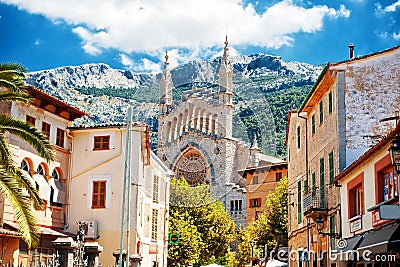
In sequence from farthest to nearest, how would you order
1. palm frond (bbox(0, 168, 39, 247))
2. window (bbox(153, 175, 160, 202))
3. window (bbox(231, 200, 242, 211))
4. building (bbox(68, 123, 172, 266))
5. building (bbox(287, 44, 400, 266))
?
window (bbox(231, 200, 242, 211)) < window (bbox(153, 175, 160, 202)) < building (bbox(68, 123, 172, 266)) < building (bbox(287, 44, 400, 266)) < palm frond (bbox(0, 168, 39, 247))

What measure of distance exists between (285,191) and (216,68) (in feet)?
109

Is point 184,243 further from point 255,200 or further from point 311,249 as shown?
point 311,249

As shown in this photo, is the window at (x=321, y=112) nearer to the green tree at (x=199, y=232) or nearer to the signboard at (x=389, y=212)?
the signboard at (x=389, y=212)

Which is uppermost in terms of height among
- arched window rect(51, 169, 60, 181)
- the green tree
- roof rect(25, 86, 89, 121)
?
roof rect(25, 86, 89, 121)

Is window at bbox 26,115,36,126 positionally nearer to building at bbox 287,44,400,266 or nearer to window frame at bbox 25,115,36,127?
window frame at bbox 25,115,36,127

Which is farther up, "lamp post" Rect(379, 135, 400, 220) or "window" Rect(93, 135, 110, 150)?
"window" Rect(93, 135, 110, 150)

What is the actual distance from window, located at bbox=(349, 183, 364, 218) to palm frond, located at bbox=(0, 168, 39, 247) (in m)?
10.6

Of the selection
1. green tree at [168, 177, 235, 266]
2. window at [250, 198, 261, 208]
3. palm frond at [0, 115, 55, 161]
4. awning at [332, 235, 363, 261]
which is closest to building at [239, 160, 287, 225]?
Answer: window at [250, 198, 261, 208]

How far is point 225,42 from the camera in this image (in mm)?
19125

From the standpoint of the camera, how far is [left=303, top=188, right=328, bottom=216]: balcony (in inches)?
978

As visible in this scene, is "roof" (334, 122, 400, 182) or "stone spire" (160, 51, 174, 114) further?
"stone spire" (160, 51, 174, 114)

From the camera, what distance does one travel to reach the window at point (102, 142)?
1353 inches

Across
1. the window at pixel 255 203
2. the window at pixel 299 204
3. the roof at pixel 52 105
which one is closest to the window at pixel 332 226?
the window at pixel 299 204

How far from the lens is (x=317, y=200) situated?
25844 mm
